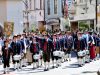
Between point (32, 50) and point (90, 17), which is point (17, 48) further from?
point (90, 17)

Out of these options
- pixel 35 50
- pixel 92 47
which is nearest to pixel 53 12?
pixel 92 47

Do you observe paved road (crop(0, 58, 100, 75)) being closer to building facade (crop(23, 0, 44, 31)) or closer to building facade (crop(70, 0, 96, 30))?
building facade (crop(70, 0, 96, 30))

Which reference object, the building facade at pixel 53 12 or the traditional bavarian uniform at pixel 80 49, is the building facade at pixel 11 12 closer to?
the traditional bavarian uniform at pixel 80 49

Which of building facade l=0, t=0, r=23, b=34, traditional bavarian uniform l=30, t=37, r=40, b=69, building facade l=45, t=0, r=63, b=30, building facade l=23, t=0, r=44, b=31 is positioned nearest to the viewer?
Result: traditional bavarian uniform l=30, t=37, r=40, b=69

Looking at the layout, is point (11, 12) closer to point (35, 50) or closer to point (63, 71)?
point (35, 50)

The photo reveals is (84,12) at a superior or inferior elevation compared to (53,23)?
superior

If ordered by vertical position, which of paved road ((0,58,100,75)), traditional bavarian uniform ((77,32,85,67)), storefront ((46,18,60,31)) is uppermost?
traditional bavarian uniform ((77,32,85,67))

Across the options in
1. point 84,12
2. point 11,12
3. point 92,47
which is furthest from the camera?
point 84,12

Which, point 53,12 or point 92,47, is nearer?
point 92,47

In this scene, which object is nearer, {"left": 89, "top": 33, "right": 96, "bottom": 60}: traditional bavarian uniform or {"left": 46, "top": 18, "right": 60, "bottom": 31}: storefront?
{"left": 89, "top": 33, "right": 96, "bottom": 60}: traditional bavarian uniform

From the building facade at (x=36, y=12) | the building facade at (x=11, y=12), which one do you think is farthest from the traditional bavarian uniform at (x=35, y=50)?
the building facade at (x=36, y=12)

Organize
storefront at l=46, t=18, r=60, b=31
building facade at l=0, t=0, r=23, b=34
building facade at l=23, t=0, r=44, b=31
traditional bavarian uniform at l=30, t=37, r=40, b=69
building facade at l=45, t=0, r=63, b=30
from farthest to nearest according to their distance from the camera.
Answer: building facade at l=23, t=0, r=44, b=31 → storefront at l=46, t=18, r=60, b=31 → building facade at l=45, t=0, r=63, b=30 → building facade at l=0, t=0, r=23, b=34 → traditional bavarian uniform at l=30, t=37, r=40, b=69

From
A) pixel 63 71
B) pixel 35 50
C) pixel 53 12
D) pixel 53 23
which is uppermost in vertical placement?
pixel 35 50

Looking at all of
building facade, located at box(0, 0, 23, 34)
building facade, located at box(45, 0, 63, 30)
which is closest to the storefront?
building facade, located at box(45, 0, 63, 30)
